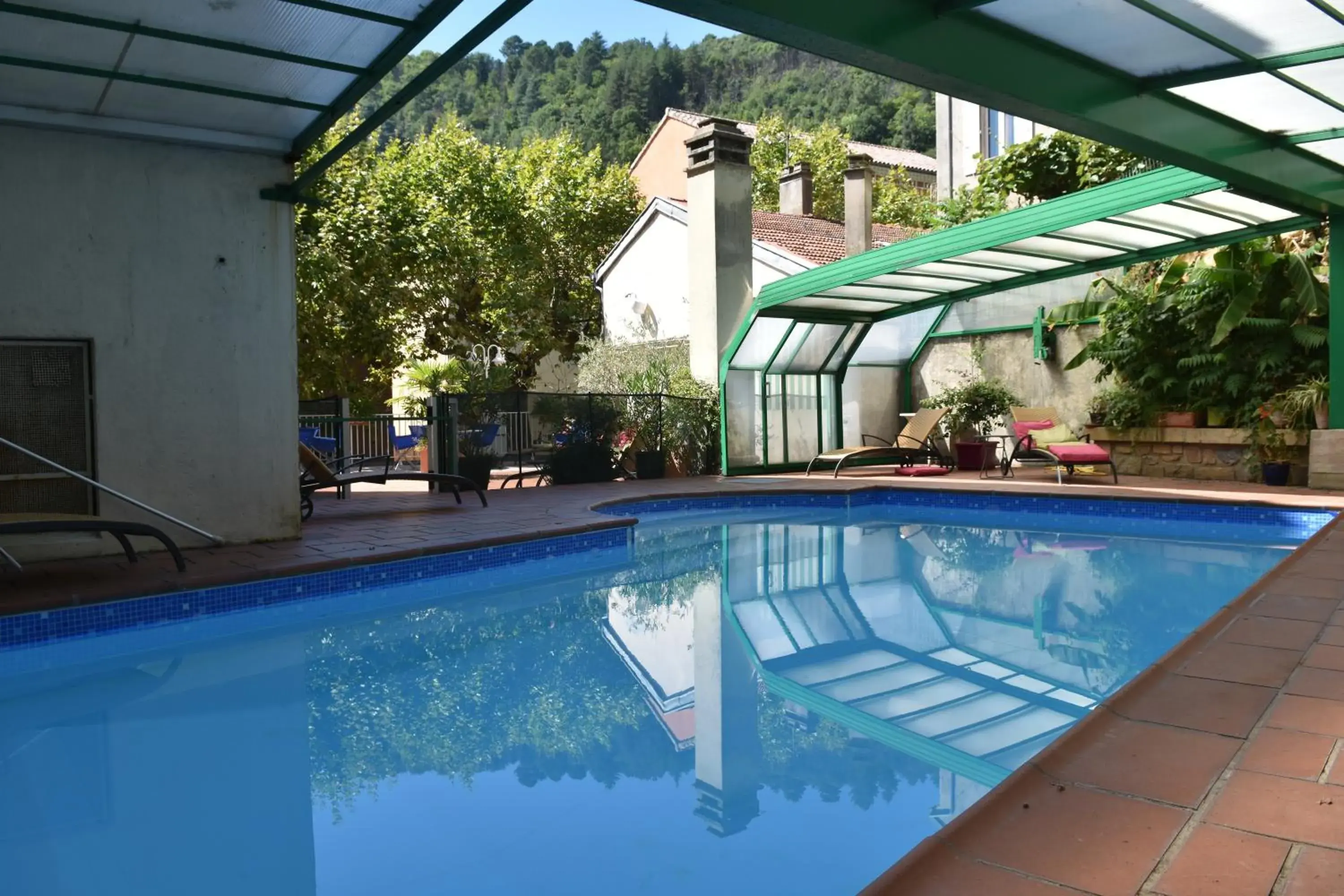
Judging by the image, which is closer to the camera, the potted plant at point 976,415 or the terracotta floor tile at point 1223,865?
the terracotta floor tile at point 1223,865

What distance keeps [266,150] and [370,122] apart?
1.41 metres

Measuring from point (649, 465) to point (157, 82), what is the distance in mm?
8764

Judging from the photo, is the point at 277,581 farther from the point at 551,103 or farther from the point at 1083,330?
the point at 551,103

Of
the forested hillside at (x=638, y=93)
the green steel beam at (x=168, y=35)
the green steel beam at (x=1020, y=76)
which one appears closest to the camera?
the green steel beam at (x=1020, y=76)

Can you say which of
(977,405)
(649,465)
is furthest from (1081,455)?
(649,465)

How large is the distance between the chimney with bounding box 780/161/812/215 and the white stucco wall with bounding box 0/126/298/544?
1765 centimetres

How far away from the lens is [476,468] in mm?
12680

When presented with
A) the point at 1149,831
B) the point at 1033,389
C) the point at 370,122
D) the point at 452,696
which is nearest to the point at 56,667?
the point at 452,696

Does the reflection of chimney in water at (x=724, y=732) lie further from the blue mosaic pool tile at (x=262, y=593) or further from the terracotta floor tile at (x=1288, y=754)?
the blue mosaic pool tile at (x=262, y=593)

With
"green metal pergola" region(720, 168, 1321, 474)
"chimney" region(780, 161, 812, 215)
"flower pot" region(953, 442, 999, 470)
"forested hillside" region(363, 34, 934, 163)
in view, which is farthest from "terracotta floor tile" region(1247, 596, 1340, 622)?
"forested hillside" region(363, 34, 934, 163)

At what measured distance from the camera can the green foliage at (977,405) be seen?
14.1 meters

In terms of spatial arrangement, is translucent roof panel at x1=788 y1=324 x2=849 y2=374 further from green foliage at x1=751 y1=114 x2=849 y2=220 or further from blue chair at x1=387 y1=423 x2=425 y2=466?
green foliage at x1=751 y1=114 x2=849 y2=220

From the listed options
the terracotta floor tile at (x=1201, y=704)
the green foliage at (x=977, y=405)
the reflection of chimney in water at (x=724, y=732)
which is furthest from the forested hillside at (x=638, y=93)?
the terracotta floor tile at (x=1201, y=704)

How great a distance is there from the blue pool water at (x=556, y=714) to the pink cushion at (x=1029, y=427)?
426 centimetres
